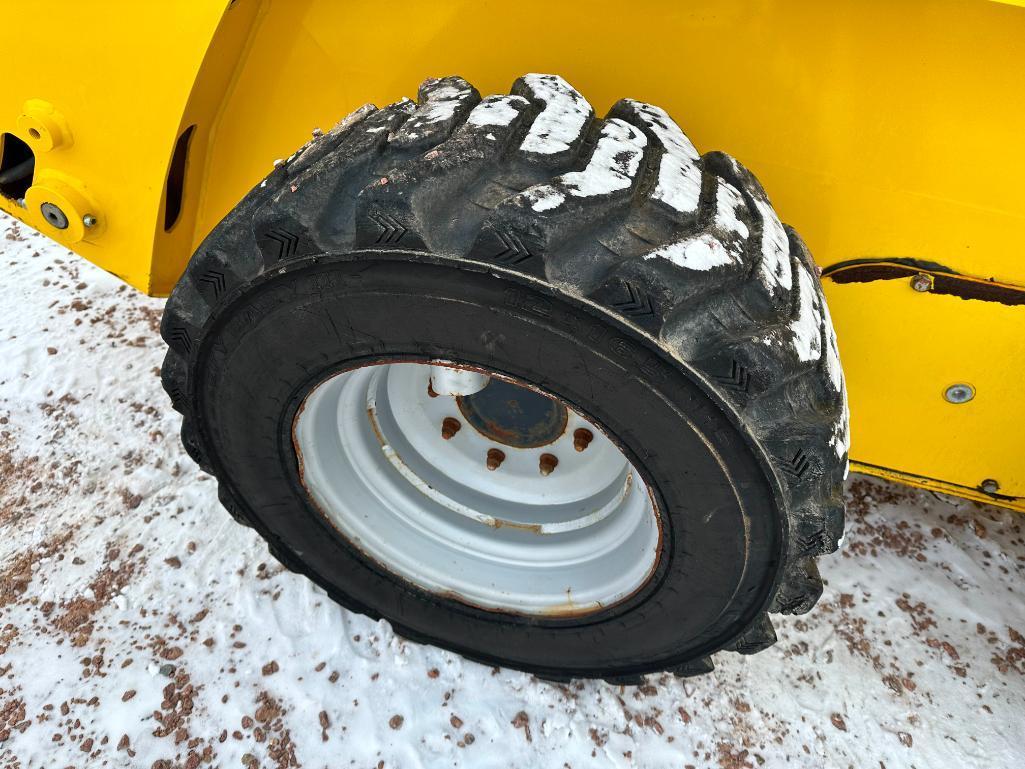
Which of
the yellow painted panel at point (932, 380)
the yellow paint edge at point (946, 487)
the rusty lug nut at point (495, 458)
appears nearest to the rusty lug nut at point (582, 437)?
the rusty lug nut at point (495, 458)

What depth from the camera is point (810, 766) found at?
1.87 meters

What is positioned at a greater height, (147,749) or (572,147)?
(572,147)

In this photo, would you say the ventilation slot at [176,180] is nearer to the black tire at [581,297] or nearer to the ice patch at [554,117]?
the black tire at [581,297]

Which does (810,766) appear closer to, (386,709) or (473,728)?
(473,728)

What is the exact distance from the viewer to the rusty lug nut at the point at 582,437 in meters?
1.77

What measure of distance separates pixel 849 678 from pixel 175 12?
7.57ft

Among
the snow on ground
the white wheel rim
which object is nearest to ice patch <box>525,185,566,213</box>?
the white wheel rim

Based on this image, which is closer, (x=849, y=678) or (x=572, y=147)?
(x=572, y=147)

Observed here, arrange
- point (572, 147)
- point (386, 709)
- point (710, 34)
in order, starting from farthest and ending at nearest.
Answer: point (386, 709)
point (710, 34)
point (572, 147)

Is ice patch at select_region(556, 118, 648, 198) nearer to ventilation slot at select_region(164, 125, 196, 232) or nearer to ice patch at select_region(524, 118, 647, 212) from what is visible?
ice patch at select_region(524, 118, 647, 212)

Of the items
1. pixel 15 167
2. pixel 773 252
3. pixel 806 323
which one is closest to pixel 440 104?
pixel 773 252

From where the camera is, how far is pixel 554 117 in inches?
49.5

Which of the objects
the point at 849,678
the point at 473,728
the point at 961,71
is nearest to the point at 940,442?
the point at 849,678

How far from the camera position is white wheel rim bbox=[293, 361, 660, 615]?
1700mm
